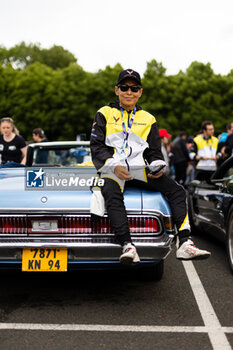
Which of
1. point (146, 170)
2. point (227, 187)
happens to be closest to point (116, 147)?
point (146, 170)

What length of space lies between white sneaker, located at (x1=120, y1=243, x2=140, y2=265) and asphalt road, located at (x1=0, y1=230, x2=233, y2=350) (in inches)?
17.0

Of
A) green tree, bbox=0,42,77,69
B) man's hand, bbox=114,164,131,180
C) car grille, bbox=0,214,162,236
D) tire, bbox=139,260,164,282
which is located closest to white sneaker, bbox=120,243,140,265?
car grille, bbox=0,214,162,236

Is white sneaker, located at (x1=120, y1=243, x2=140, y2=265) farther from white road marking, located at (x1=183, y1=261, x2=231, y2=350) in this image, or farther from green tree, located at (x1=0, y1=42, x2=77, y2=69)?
green tree, located at (x1=0, y1=42, x2=77, y2=69)

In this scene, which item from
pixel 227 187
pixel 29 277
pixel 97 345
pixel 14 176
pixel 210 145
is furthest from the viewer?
pixel 210 145

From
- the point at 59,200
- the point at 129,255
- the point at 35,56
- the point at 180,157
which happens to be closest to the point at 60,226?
the point at 59,200

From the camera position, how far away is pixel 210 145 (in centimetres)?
1059

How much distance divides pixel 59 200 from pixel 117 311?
0.98m

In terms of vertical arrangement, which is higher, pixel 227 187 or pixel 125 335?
pixel 227 187

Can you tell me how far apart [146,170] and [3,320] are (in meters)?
1.66

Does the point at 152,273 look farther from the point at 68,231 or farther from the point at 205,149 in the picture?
the point at 205,149

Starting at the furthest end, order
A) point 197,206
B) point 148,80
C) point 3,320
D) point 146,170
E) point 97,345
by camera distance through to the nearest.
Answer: point 148,80
point 197,206
point 146,170
point 3,320
point 97,345

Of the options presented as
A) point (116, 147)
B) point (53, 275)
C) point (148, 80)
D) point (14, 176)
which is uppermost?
point (148, 80)

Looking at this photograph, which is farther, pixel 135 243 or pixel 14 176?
pixel 14 176

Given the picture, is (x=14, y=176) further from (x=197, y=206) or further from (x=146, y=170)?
(x=197, y=206)
